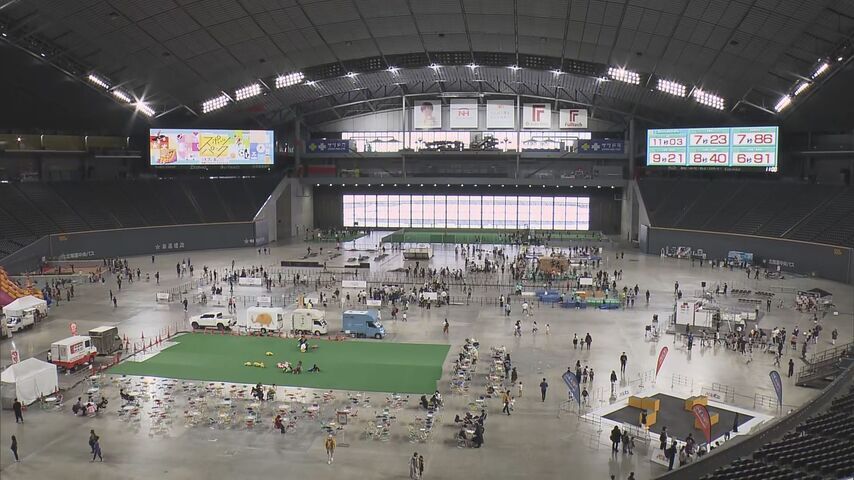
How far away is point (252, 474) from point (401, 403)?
7243 millimetres

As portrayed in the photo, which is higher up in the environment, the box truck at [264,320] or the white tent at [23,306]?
the white tent at [23,306]

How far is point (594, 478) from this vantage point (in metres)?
20.3

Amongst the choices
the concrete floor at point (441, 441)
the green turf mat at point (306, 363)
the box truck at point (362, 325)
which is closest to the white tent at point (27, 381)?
the concrete floor at point (441, 441)

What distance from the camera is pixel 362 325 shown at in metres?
37.4

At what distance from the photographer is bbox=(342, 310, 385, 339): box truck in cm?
3727

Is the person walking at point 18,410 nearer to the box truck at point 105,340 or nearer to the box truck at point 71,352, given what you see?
the box truck at point 71,352

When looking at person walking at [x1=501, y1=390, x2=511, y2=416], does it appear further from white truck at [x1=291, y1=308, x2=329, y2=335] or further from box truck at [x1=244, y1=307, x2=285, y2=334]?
box truck at [x1=244, y1=307, x2=285, y2=334]

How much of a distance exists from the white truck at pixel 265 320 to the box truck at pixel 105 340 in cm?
675

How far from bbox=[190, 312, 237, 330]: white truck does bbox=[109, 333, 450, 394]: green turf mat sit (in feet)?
3.89

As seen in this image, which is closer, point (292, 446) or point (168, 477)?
point (168, 477)

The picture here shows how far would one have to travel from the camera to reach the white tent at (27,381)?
25.7 metres

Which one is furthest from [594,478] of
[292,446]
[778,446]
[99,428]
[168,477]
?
[99,428]

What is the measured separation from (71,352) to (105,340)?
2.11 metres

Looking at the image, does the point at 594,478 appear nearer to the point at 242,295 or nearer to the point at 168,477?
the point at 168,477
